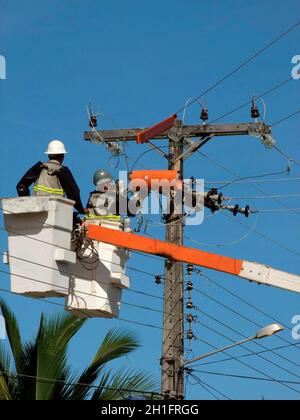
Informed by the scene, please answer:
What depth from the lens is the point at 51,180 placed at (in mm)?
22156

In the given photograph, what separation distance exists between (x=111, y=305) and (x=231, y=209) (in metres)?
4.64

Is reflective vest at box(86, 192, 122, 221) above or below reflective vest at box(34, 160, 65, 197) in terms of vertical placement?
above

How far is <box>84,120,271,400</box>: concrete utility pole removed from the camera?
25.7 meters

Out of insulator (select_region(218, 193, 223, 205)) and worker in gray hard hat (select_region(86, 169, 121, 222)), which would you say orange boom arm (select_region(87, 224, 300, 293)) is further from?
insulator (select_region(218, 193, 223, 205))

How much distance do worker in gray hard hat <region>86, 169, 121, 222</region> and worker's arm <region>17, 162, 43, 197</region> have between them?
151cm

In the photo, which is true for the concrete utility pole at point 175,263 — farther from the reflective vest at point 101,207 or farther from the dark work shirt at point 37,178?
the dark work shirt at point 37,178

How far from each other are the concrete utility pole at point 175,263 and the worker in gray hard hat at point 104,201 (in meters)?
2.51

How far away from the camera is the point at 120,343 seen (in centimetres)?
2536

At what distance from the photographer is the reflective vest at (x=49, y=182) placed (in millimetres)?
22094

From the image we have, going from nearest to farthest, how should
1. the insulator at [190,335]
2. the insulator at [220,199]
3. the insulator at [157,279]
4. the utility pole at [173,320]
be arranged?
the utility pole at [173,320], the insulator at [157,279], the insulator at [190,335], the insulator at [220,199]

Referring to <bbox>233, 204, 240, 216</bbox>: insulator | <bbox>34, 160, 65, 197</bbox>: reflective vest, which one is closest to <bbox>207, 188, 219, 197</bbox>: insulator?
<bbox>233, 204, 240, 216</bbox>: insulator

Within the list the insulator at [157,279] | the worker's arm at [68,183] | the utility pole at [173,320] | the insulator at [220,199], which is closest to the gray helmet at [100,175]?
the worker's arm at [68,183]

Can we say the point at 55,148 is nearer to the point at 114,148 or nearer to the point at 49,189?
the point at 49,189
